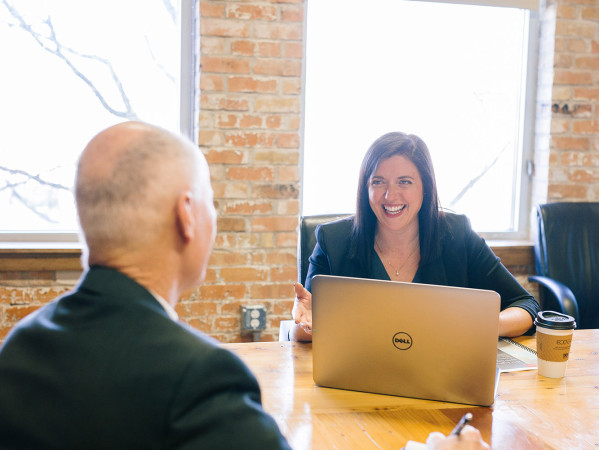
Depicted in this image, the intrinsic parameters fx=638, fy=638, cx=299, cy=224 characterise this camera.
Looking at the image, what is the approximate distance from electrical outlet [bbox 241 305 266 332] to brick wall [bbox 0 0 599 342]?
0.12ft

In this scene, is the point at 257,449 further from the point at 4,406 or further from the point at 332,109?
the point at 332,109

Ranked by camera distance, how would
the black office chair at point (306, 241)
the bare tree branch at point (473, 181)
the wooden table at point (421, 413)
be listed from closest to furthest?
the wooden table at point (421, 413) → the black office chair at point (306, 241) → the bare tree branch at point (473, 181)

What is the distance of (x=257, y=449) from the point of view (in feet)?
2.56

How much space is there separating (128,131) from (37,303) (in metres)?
2.18

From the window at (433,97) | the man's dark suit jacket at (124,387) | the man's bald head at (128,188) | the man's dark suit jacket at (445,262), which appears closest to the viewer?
the man's dark suit jacket at (124,387)

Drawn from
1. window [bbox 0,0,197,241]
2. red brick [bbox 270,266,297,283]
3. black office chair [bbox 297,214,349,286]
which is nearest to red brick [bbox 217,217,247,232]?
red brick [bbox 270,266,297,283]

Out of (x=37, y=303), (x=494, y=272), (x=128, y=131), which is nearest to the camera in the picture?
(x=128, y=131)

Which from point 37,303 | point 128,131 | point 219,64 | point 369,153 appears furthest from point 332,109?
point 128,131

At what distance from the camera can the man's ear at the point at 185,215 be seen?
898mm

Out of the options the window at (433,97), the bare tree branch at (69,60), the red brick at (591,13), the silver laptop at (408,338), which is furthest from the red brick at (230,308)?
the red brick at (591,13)

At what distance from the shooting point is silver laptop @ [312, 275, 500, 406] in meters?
A: 1.32

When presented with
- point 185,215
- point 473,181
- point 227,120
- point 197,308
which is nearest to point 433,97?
point 473,181

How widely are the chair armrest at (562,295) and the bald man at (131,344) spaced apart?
6.60 feet

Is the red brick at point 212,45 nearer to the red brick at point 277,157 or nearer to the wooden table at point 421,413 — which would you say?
the red brick at point 277,157
